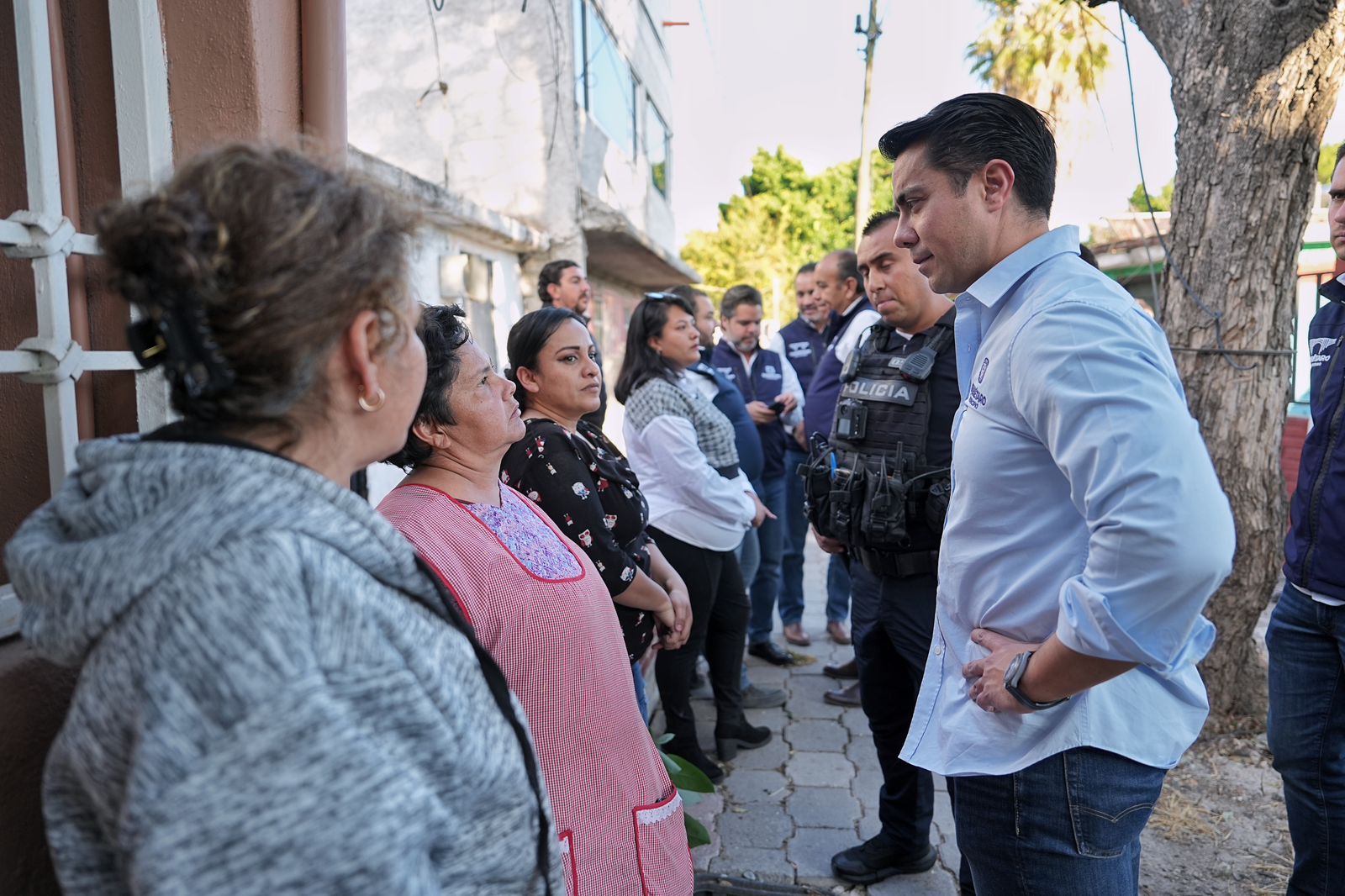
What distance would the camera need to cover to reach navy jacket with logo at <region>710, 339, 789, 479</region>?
222 inches

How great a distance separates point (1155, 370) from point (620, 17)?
1309cm

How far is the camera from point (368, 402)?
3.55 feet

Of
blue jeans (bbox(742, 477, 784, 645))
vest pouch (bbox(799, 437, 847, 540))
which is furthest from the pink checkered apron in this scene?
blue jeans (bbox(742, 477, 784, 645))

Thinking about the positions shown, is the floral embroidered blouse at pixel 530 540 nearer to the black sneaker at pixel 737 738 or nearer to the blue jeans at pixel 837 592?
the black sneaker at pixel 737 738

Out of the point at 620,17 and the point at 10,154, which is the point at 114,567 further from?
the point at 620,17

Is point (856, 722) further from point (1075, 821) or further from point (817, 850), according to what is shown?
point (1075, 821)

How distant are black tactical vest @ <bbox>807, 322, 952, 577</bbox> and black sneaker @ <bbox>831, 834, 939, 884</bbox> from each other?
103cm

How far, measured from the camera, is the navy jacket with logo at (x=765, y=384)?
563 cm

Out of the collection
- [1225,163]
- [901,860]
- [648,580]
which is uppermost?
[1225,163]

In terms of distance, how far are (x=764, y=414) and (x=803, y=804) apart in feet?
7.98

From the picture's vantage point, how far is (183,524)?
882 mm

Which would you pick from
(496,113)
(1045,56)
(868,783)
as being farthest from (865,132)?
(868,783)

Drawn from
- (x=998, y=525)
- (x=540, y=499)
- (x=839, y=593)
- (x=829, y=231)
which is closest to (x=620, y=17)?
(x=839, y=593)

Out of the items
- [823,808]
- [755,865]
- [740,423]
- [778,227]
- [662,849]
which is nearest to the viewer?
[662,849]
